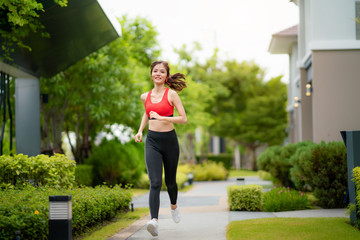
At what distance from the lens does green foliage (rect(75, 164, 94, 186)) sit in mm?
15402

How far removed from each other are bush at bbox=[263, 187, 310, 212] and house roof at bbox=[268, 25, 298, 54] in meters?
11.7

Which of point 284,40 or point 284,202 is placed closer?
point 284,202

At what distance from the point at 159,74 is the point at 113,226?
99.1 inches

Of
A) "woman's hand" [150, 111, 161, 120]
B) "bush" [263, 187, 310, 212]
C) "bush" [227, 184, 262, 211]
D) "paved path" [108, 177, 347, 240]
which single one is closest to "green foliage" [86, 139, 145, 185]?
"paved path" [108, 177, 347, 240]

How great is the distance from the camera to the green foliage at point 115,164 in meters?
18.5

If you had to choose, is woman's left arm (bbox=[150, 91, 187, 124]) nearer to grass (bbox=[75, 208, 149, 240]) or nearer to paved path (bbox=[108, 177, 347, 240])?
paved path (bbox=[108, 177, 347, 240])

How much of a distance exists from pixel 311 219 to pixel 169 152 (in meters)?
2.59

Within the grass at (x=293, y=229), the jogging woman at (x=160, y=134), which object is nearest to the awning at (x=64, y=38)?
the jogging woman at (x=160, y=134)

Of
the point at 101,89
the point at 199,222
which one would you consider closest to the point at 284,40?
the point at 101,89

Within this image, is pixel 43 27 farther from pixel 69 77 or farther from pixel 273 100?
pixel 273 100

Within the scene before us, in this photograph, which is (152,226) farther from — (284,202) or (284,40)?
(284,40)

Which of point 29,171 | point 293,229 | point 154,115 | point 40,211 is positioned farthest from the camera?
point 29,171

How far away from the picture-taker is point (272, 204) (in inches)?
380

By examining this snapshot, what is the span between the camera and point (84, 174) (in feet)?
53.9
